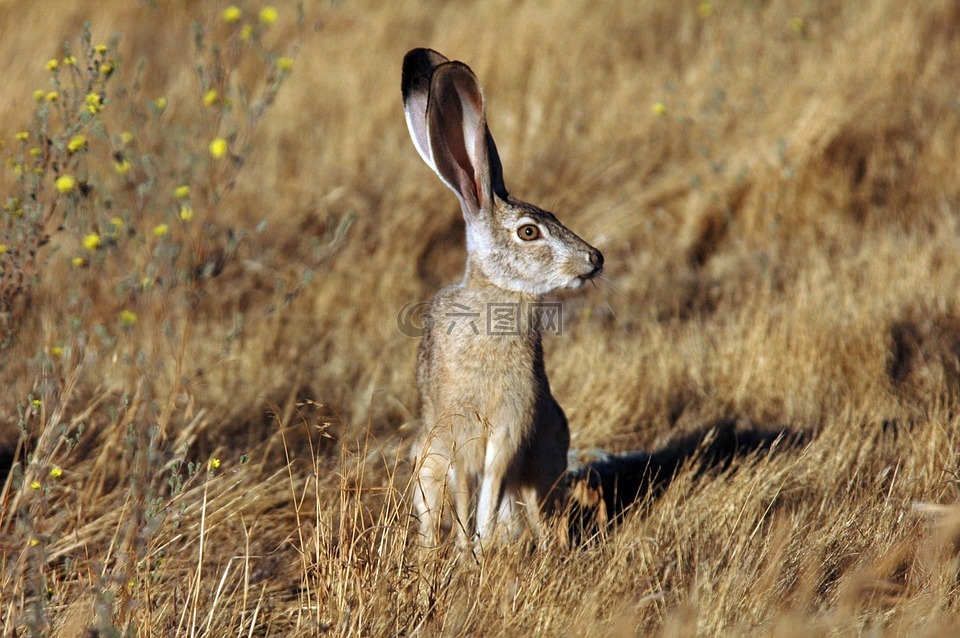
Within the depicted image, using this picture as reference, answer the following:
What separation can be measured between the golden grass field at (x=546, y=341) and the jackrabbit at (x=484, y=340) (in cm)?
30

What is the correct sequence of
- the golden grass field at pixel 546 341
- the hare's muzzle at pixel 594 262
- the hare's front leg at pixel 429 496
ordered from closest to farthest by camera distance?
the golden grass field at pixel 546 341 → the hare's front leg at pixel 429 496 → the hare's muzzle at pixel 594 262

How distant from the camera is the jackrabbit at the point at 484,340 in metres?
3.67

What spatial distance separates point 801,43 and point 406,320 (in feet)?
13.1

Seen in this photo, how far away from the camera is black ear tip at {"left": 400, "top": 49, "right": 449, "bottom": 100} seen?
388 cm

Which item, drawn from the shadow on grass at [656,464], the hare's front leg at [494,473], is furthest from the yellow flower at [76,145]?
the shadow on grass at [656,464]

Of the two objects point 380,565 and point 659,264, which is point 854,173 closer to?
point 659,264

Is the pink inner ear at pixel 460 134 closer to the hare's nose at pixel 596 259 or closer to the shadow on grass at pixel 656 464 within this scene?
the hare's nose at pixel 596 259

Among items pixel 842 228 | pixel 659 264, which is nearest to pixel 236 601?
pixel 659 264

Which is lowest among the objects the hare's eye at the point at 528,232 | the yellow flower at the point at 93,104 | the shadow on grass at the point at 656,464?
the shadow on grass at the point at 656,464

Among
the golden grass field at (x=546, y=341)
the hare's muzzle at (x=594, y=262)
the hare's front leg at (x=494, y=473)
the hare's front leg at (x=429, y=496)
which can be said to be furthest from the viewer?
the hare's muzzle at (x=594, y=262)

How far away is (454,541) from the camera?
3.40m

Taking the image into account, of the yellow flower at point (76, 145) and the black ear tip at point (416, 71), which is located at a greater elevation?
the black ear tip at point (416, 71)

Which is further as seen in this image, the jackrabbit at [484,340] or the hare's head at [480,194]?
the hare's head at [480,194]

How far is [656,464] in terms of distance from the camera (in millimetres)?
4496
